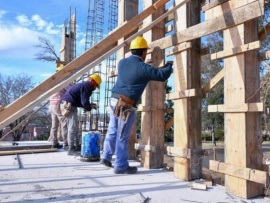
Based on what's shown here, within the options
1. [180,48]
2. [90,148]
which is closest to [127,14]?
[180,48]

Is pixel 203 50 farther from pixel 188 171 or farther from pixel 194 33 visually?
pixel 188 171

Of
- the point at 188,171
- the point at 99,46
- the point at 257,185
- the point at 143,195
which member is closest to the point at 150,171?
the point at 188,171

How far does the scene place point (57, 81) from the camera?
3066 mm

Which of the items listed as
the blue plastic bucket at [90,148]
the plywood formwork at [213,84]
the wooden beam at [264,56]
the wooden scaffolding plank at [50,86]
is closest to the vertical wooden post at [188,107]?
the plywood formwork at [213,84]

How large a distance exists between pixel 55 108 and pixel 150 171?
3168 millimetres

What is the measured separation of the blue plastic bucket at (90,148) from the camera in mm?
4816

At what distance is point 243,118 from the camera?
9.12 feet

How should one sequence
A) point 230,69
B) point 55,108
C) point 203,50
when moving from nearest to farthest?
point 230,69 < point 203,50 < point 55,108

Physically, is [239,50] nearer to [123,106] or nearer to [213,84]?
[213,84]

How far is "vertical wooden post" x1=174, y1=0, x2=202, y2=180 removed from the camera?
348cm

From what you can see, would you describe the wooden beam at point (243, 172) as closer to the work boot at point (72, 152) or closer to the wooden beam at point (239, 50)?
the wooden beam at point (239, 50)

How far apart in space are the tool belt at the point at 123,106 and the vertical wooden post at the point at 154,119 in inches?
21.5

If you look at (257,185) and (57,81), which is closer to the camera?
(257,185)

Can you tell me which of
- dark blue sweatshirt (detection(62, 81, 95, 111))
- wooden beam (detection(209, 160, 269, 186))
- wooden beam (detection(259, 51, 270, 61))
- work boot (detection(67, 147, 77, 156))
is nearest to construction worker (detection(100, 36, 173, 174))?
wooden beam (detection(259, 51, 270, 61))
